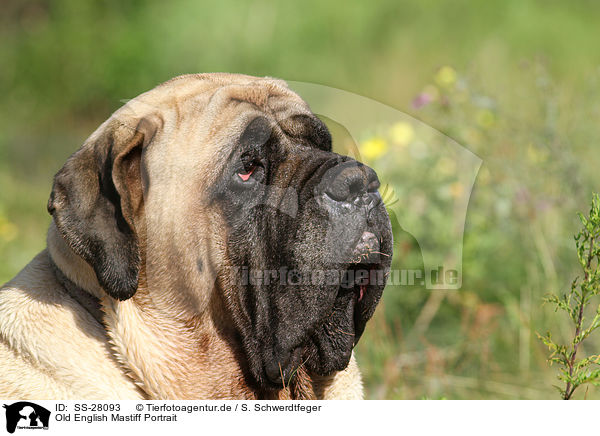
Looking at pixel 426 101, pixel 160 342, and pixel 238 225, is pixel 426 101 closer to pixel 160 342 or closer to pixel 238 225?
pixel 238 225

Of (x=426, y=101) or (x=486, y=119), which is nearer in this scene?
(x=426, y=101)

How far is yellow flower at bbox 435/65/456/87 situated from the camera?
402 centimetres

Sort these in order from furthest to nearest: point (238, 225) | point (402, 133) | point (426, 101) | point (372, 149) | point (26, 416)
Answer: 1. point (402, 133)
2. point (372, 149)
3. point (426, 101)
4. point (238, 225)
5. point (26, 416)

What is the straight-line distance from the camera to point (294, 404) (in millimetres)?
2146

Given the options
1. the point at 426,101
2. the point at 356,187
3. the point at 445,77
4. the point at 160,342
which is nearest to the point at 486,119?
the point at 445,77

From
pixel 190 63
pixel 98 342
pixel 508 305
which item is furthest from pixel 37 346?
pixel 190 63

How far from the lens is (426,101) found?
3791 mm

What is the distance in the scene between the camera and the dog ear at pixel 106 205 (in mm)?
2074

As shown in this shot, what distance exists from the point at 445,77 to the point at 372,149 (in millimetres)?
577

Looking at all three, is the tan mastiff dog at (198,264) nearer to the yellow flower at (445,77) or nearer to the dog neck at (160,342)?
the dog neck at (160,342)

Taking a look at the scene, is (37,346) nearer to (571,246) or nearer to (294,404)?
(294,404)

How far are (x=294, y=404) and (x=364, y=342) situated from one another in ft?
5.13

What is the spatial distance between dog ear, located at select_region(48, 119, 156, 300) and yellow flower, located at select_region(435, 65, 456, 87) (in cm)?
226

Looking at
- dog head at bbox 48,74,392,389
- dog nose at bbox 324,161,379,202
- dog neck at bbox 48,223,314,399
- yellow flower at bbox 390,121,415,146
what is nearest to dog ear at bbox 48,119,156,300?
dog head at bbox 48,74,392,389
